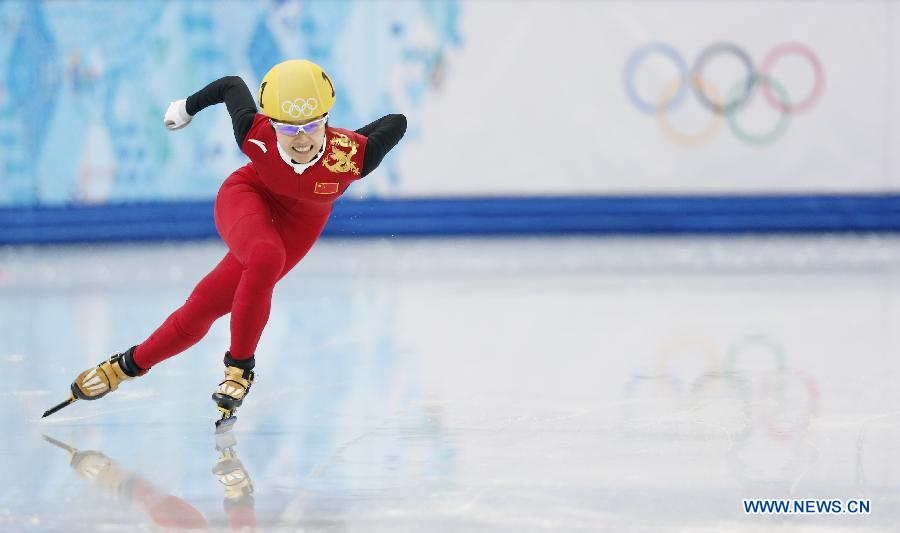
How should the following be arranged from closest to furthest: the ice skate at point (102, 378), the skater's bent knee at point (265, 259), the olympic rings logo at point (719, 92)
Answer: the skater's bent knee at point (265, 259) < the ice skate at point (102, 378) < the olympic rings logo at point (719, 92)

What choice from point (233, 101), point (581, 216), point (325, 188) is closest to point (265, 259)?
point (325, 188)

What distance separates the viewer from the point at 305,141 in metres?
3.35

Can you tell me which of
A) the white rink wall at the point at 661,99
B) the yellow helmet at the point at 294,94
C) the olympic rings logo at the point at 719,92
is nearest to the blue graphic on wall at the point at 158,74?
the white rink wall at the point at 661,99

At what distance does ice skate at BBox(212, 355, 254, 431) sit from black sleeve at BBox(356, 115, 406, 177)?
0.66 metres

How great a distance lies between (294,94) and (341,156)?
0.78 feet

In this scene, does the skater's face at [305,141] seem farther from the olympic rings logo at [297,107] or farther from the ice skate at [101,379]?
the ice skate at [101,379]

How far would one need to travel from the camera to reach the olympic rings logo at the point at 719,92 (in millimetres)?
7988

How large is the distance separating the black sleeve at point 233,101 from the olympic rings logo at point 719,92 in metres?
4.85

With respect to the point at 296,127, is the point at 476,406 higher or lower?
lower

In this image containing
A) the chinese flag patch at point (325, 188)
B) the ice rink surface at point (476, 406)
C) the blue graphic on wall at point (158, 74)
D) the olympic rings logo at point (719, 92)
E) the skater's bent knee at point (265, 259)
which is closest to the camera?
the ice rink surface at point (476, 406)

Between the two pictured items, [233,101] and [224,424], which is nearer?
[224,424]

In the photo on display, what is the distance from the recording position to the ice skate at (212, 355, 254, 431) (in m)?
3.30

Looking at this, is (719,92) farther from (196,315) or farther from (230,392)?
(230,392)

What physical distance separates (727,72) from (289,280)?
3313 millimetres
